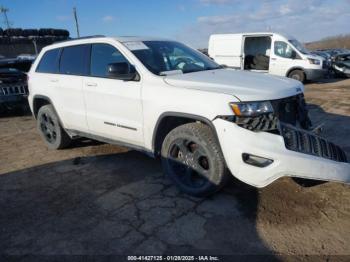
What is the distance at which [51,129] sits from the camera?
19.0 ft

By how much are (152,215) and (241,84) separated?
64.5 inches

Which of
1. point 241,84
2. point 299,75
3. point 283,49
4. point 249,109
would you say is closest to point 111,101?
point 241,84

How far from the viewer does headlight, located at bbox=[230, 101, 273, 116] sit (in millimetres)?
3162

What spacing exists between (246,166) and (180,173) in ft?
3.15

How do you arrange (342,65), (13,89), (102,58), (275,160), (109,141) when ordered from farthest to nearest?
(342,65) → (13,89) → (109,141) → (102,58) → (275,160)

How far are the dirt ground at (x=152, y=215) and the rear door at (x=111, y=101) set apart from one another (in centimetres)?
61

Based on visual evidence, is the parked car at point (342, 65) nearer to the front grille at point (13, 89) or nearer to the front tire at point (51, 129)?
the front grille at point (13, 89)

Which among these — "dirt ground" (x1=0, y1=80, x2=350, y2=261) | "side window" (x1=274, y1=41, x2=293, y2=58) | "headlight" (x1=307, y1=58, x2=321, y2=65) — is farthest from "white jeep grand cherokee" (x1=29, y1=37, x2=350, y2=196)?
"headlight" (x1=307, y1=58, x2=321, y2=65)

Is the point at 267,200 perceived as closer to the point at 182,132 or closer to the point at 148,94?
the point at 182,132

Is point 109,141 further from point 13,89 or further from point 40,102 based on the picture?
point 13,89

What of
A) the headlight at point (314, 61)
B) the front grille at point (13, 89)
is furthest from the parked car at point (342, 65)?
the front grille at point (13, 89)

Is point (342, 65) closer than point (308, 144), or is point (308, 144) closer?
point (308, 144)

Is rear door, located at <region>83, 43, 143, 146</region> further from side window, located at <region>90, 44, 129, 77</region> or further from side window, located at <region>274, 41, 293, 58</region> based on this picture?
side window, located at <region>274, 41, 293, 58</region>

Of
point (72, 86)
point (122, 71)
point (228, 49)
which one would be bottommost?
point (72, 86)
